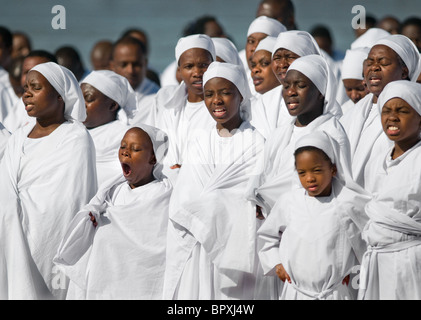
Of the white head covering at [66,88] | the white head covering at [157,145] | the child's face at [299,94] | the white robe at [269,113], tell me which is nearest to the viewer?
the child's face at [299,94]

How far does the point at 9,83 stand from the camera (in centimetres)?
1155

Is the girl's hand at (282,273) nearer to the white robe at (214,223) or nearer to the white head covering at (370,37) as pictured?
the white robe at (214,223)

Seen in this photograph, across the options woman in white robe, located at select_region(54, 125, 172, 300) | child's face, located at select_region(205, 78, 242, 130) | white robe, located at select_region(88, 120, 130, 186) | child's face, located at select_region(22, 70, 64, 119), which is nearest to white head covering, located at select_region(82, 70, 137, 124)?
white robe, located at select_region(88, 120, 130, 186)

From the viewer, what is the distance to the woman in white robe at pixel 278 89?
8711 millimetres

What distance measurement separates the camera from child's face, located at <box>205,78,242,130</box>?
25.8 feet

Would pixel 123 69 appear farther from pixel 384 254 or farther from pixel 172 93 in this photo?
pixel 384 254

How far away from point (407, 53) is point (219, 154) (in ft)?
5.64

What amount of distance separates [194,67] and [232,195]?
5.82 ft

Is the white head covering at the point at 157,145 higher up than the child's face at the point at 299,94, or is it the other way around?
the child's face at the point at 299,94

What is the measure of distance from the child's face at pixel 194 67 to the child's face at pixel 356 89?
4.15ft

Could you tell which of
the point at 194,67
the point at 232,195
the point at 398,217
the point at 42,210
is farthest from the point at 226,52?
the point at 398,217

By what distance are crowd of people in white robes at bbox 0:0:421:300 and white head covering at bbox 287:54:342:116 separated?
11 millimetres

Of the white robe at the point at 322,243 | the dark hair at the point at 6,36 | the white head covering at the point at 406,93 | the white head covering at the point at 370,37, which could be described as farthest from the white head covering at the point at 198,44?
the dark hair at the point at 6,36
